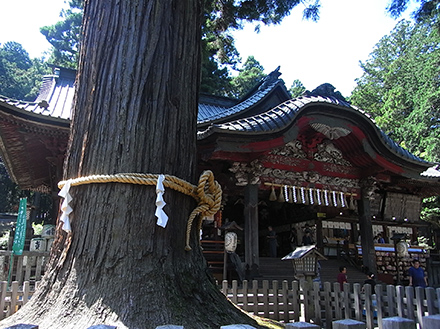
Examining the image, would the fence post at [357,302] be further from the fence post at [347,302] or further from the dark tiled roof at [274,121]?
the dark tiled roof at [274,121]

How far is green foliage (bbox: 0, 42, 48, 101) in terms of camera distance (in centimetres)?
3891

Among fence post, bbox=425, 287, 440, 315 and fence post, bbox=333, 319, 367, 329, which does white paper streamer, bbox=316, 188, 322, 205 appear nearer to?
fence post, bbox=425, 287, 440, 315

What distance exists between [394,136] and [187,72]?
28844mm

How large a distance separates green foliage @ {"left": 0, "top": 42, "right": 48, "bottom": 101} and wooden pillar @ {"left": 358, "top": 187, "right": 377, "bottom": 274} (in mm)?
35848

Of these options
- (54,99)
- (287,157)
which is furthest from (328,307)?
(54,99)

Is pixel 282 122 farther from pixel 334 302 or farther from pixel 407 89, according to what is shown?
pixel 407 89

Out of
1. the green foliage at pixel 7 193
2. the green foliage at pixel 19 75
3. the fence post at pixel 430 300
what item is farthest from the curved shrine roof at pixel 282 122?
the green foliage at pixel 19 75

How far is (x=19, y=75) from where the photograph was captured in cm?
4162

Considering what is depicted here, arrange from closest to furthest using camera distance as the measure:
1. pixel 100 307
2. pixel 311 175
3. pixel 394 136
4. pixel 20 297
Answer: pixel 100 307 → pixel 20 297 → pixel 311 175 → pixel 394 136

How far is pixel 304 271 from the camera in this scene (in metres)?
7.03

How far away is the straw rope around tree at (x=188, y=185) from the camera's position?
259 centimetres

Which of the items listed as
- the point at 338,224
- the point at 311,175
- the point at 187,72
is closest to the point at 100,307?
the point at 187,72

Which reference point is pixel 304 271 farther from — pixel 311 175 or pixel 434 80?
pixel 434 80

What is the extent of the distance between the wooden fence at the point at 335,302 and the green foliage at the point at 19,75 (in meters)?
37.6
